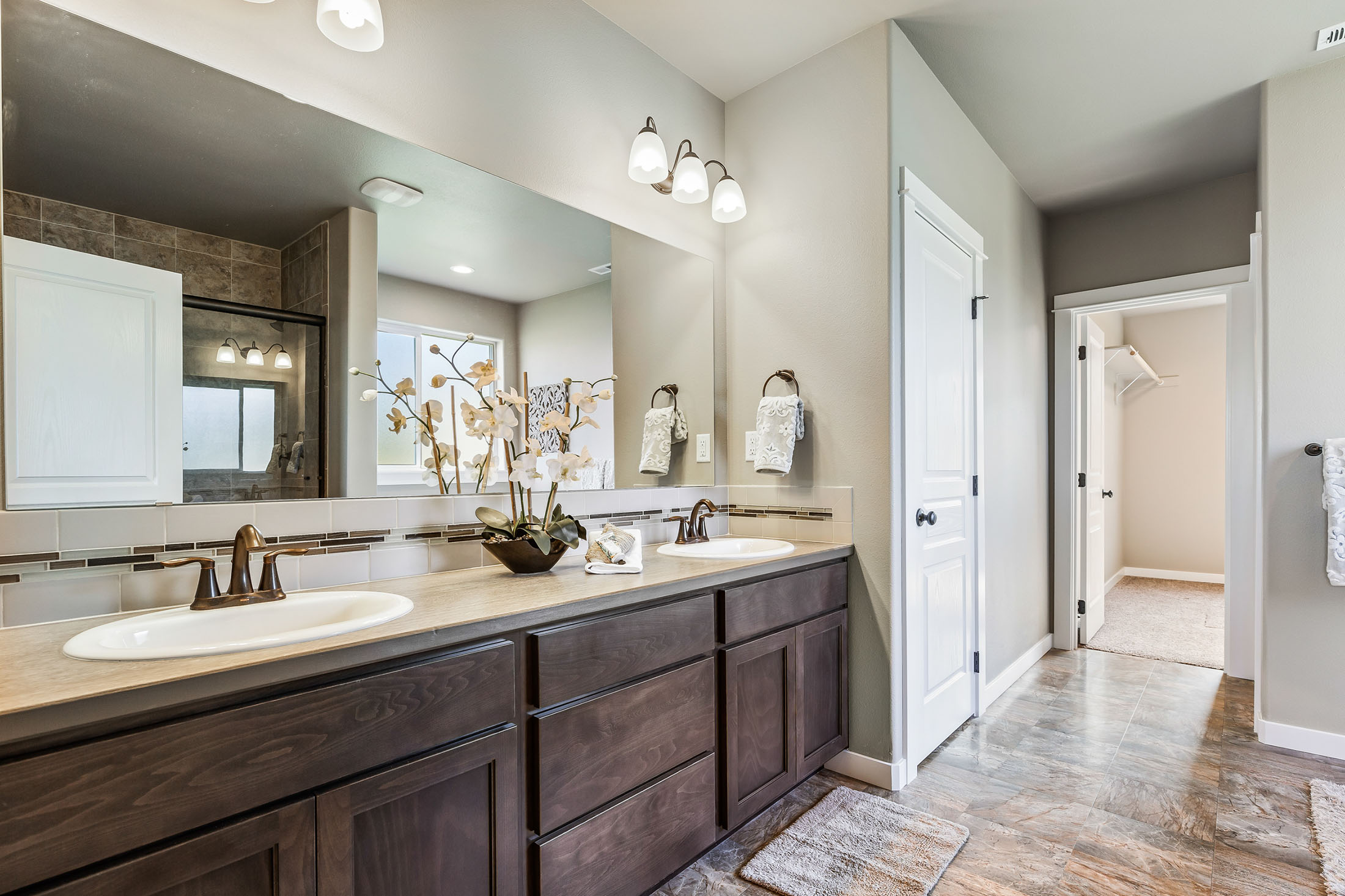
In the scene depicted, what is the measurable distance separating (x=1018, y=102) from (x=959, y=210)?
0.54 meters

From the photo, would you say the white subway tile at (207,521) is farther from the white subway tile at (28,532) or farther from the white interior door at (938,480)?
the white interior door at (938,480)

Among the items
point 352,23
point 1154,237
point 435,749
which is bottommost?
point 435,749

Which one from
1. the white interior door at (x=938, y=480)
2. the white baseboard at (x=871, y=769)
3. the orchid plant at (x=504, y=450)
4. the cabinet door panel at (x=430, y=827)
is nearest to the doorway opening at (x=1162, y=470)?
the white interior door at (x=938, y=480)

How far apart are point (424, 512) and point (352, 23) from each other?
114 cm

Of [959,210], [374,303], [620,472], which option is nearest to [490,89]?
[374,303]

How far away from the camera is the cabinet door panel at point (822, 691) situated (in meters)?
2.09

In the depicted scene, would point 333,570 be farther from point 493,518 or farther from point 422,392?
point 422,392

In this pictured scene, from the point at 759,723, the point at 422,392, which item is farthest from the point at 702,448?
the point at 422,392

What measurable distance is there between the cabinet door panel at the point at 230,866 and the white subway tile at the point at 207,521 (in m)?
0.66

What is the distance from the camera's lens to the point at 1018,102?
9.33 feet

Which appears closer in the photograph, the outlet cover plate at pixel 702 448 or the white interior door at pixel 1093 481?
the outlet cover plate at pixel 702 448

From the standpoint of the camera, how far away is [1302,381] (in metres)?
2.50

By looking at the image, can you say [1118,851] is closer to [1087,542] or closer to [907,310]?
[907,310]

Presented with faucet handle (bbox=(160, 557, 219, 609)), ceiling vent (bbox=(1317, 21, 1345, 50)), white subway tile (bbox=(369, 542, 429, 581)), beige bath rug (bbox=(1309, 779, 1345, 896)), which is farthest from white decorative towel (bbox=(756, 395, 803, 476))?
ceiling vent (bbox=(1317, 21, 1345, 50))
